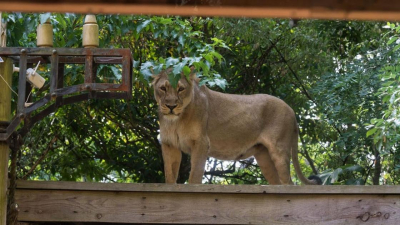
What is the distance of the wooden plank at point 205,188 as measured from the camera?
17.4ft

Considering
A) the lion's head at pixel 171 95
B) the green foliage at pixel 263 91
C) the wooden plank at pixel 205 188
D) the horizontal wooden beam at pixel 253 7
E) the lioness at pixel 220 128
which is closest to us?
the horizontal wooden beam at pixel 253 7

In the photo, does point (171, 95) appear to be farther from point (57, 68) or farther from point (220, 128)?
point (57, 68)

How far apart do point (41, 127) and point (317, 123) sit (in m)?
4.31

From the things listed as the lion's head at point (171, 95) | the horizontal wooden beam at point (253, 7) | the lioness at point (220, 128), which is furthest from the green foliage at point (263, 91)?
the horizontal wooden beam at point (253, 7)

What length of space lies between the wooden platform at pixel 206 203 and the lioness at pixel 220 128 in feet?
4.32

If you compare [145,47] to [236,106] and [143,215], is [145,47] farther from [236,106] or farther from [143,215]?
[143,215]

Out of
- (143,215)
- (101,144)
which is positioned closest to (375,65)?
(101,144)

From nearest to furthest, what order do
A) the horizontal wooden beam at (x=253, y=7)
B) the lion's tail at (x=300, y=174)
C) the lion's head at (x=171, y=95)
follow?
the horizontal wooden beam at (x=253, y=7) < the lion's head at (x=171, y=95) < the lion's tail at (x=300, y=174)

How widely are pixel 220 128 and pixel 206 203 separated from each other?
198 centimetres

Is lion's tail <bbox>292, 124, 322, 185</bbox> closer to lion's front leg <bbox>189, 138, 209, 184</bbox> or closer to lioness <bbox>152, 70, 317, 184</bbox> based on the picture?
lioness <bbox>152, 70, 317, 184</bbox>

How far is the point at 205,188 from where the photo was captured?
211 inches


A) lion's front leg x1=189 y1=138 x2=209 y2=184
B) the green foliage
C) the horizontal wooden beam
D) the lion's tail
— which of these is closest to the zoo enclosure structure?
lion's front leg x1=189 y1=138 x2=209 y2=184

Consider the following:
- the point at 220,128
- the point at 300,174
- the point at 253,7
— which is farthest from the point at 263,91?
the point at 253,7

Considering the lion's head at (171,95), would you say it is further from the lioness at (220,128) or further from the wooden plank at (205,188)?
the wooden plank at (205,188)
